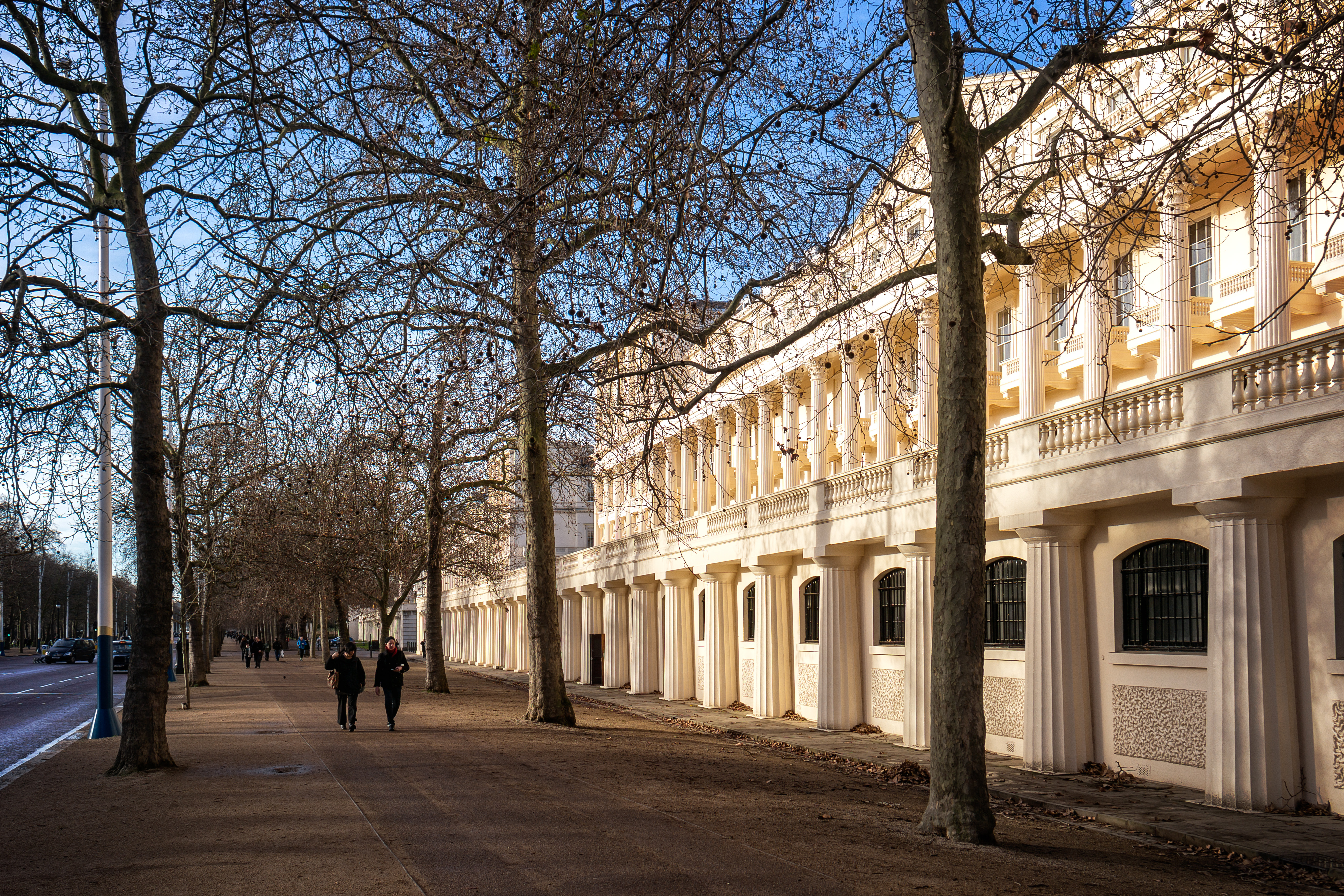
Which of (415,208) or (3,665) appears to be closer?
(415,208)

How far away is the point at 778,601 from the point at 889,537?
742 centimetres

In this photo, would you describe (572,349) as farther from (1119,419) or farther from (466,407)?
(1119,419)

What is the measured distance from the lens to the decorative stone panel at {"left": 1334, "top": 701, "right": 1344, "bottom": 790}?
41.7 ft

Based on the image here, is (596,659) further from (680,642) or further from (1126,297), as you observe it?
(1126,297)

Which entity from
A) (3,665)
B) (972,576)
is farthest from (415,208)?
(3,665)

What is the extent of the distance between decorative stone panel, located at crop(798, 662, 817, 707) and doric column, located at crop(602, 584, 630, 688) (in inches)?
596

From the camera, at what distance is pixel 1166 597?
1595 cm

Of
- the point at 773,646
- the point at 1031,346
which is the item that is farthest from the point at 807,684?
the point at 1031,346

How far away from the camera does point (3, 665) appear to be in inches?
2653

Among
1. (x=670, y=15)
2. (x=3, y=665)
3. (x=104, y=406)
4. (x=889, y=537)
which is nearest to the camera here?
(x=670, y=15)

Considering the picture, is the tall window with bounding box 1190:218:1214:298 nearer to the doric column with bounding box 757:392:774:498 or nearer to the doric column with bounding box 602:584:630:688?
the doric column with bounding box 757:392:774:498

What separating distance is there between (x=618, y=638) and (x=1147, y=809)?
30887mm

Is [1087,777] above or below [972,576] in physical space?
below

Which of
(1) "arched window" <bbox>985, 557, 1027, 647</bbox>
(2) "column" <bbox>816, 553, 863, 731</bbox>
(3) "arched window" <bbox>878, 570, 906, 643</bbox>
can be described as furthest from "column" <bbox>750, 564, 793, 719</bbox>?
(1) "arched window" <bbox>985, 557, 1027, 647</bbox>
